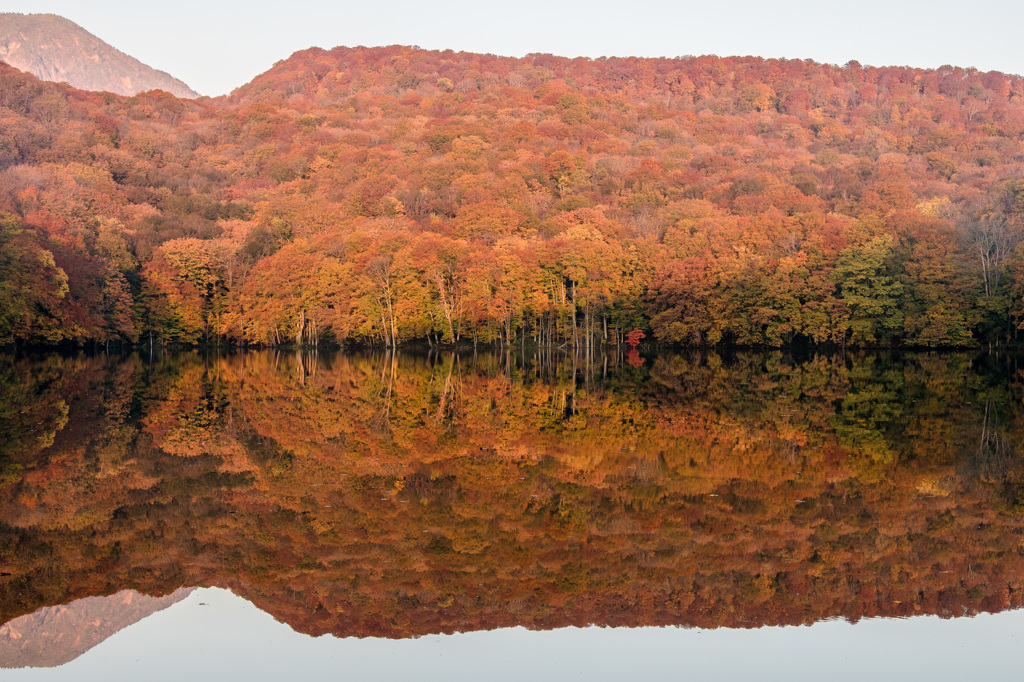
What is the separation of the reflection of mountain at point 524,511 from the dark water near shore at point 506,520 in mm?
40

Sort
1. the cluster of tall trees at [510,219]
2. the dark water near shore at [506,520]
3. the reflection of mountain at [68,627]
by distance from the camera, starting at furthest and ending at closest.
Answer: the cluster of tall trees at [510,219]
the dark water near shore at [506,520]
the reflection of mountain at [68,627]

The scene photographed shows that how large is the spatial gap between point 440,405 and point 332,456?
29.9 ft

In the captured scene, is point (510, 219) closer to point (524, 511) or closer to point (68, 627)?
point (524, 511)

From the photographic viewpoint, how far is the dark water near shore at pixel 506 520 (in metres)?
8.09

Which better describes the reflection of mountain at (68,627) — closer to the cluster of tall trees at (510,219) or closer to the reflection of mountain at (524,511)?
the reflection of mountain at (524,511)

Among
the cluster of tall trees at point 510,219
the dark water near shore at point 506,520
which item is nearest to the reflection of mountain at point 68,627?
the dark water near shore at point 506,520

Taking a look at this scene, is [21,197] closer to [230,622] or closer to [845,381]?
[845,381]

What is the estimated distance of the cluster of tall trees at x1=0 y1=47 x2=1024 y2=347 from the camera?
63281 millimetres

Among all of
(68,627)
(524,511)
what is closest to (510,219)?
(524,511)

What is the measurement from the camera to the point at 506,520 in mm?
10742

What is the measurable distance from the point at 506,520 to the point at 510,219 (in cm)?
7704

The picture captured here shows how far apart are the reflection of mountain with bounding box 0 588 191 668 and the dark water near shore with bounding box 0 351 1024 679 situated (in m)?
0.02

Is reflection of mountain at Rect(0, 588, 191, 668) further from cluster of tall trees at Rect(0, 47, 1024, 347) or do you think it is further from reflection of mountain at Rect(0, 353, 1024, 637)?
cluster of tall trees at Rect(0, 47, 1024, 347)

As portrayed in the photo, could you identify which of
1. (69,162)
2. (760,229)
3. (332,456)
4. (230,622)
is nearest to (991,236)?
(760,229)
